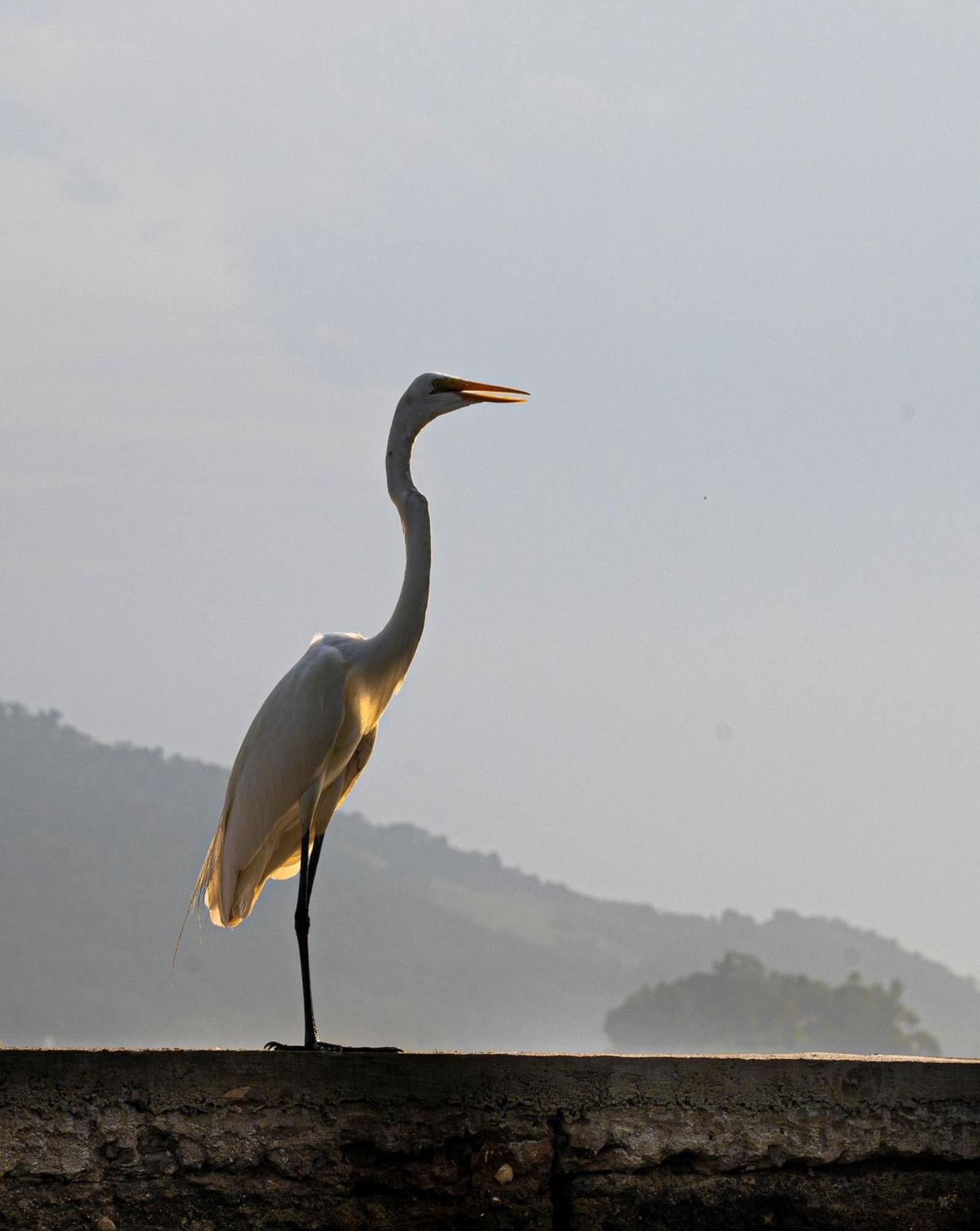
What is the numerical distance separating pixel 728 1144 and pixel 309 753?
2146 millimetres

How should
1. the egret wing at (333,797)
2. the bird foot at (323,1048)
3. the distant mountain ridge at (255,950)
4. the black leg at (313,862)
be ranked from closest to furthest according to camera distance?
the bird foot at (323,1048) → the black leg at (313,862) → the egret wing at (333,797) → the distant mountain ridge at (255,950)

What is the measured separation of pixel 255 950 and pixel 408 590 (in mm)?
165389

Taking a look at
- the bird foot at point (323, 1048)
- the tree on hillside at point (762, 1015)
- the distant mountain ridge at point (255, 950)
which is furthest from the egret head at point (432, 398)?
the distant mountain ridge at point (255, 950)

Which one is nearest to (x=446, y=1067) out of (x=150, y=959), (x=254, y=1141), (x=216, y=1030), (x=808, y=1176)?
(x=254, y=1141)

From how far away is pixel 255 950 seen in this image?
546 ft

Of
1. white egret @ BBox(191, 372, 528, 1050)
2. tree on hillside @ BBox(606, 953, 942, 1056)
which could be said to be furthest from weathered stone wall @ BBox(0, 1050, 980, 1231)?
tree on hillside @ BBox(606, 953, 942, 1056)

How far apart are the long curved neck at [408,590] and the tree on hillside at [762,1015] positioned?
105327mm

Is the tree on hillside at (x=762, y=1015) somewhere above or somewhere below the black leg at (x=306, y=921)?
above

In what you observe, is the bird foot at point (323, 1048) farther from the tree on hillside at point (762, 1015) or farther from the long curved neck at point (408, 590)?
the tree on hillside at point (762, 1015)

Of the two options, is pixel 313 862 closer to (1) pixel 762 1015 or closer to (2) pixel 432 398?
(2) pixel 432 398

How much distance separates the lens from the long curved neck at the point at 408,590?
5.98 meters

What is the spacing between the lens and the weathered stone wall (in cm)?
402

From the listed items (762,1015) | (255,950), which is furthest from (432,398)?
(255,950)

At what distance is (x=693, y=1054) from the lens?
4.45 meters
